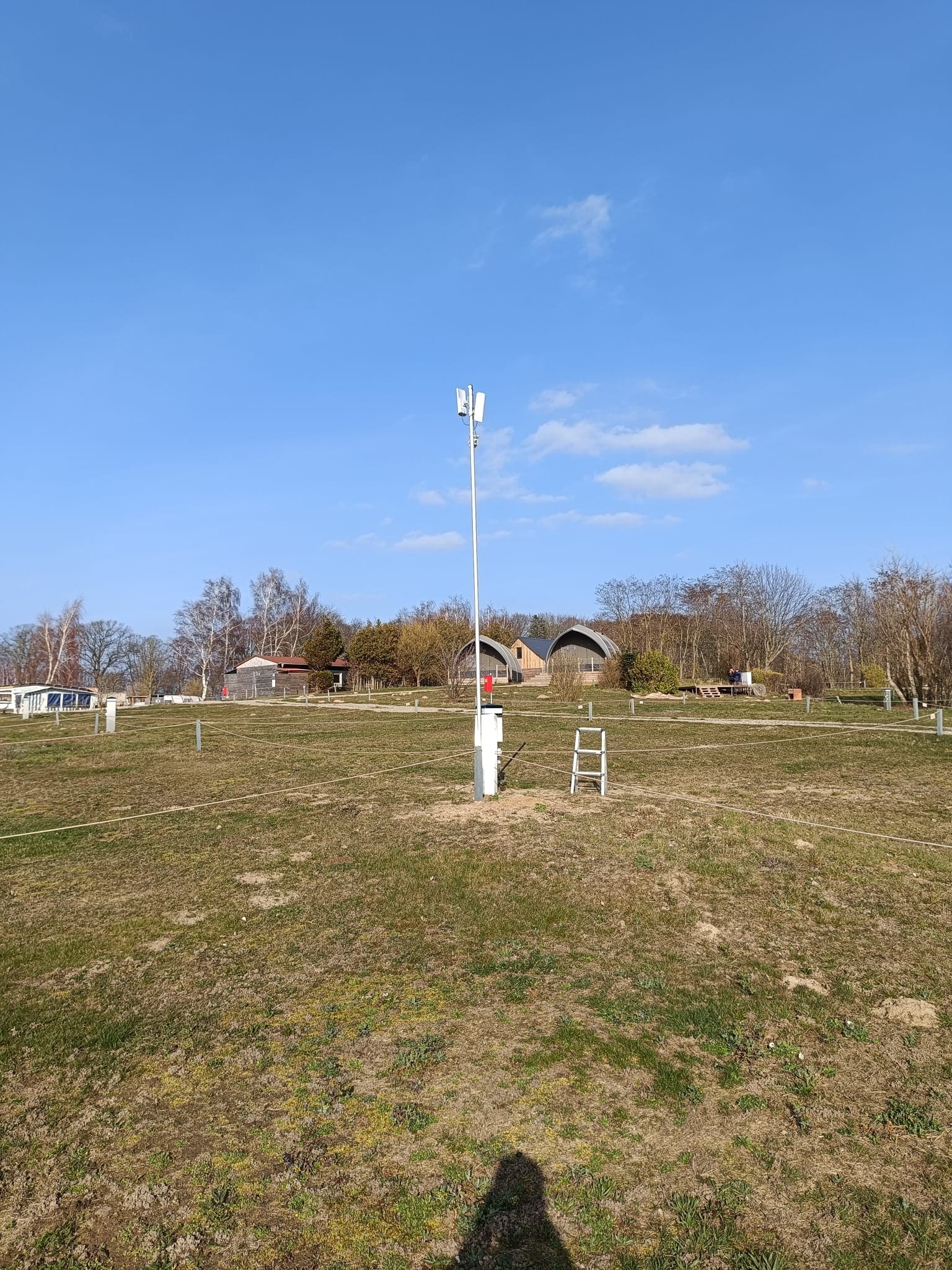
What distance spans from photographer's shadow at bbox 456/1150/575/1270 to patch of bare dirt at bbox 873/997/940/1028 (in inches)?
132

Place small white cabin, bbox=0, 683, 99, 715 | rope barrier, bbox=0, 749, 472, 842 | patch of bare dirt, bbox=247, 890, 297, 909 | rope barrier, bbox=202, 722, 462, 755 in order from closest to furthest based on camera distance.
Answer: patch of bare dirt, bbox=247, 890, 297, 909 < rope barrier, bbox=0, 749, 472, 842 < rope barrier, bbox=202, 722, 462, 755 < small white cabin, bbox=0, 683, 99, 715

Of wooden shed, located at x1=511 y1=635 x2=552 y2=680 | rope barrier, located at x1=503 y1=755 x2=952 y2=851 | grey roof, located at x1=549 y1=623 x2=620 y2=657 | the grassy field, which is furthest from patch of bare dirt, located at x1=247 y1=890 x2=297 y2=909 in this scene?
wooden shed, located at x1=511 y1=635 x2=552 y2=680

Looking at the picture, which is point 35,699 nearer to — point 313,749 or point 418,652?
point 418,652

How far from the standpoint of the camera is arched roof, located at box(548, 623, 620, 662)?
59312 mm

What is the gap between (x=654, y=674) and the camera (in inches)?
1713

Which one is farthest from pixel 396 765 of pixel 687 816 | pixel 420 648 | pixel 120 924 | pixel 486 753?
pixel 420 648

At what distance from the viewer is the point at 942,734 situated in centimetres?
1995

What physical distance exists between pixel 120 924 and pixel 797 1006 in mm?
6689

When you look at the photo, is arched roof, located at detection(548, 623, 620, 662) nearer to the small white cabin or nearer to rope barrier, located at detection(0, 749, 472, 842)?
the small white cabin

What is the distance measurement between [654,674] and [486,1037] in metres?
39.9

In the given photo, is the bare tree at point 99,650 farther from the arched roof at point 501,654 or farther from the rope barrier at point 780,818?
the rope barrier at point 780,818

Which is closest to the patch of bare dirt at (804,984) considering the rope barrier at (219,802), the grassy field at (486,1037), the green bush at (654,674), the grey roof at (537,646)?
the grassy field at (486,1037)

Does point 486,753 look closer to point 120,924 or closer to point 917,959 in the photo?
point 120,924

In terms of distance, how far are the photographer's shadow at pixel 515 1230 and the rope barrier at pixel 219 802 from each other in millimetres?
10547
